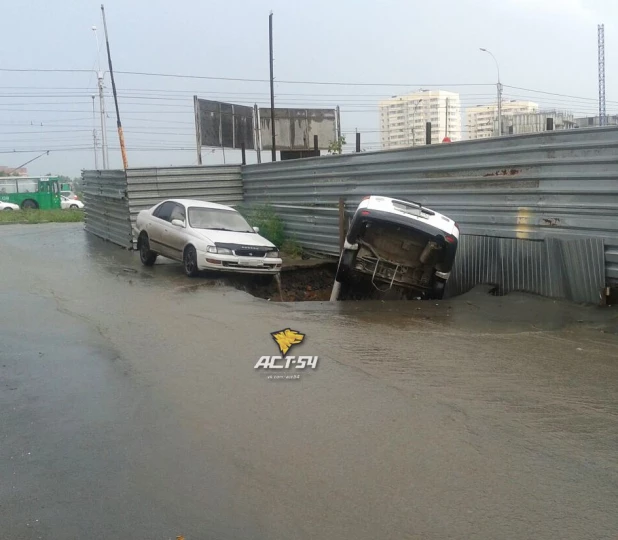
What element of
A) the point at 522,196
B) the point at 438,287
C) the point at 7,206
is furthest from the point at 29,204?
the point at 522,196

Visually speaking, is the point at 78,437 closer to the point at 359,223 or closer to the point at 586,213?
the point at 359,223

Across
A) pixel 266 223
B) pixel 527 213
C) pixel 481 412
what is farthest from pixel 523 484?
pixel 266 223

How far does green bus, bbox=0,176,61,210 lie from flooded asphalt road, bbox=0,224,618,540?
144 ft

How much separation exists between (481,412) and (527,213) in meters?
5.80

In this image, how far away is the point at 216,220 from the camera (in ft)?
47.0

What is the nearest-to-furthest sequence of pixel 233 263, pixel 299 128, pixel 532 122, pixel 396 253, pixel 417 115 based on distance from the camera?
1. pixel 396 253
2. pixel 233 263
3. pixel 532 122
4. pixel 299 128
5. pixel 417 115

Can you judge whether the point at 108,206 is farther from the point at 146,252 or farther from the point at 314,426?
the point at 314,426

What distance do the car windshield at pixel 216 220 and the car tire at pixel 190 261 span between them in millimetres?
640

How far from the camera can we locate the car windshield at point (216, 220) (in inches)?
553

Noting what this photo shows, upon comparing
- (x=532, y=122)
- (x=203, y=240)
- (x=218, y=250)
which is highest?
(x=532, y=122)

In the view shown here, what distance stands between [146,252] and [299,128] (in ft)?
49.3
